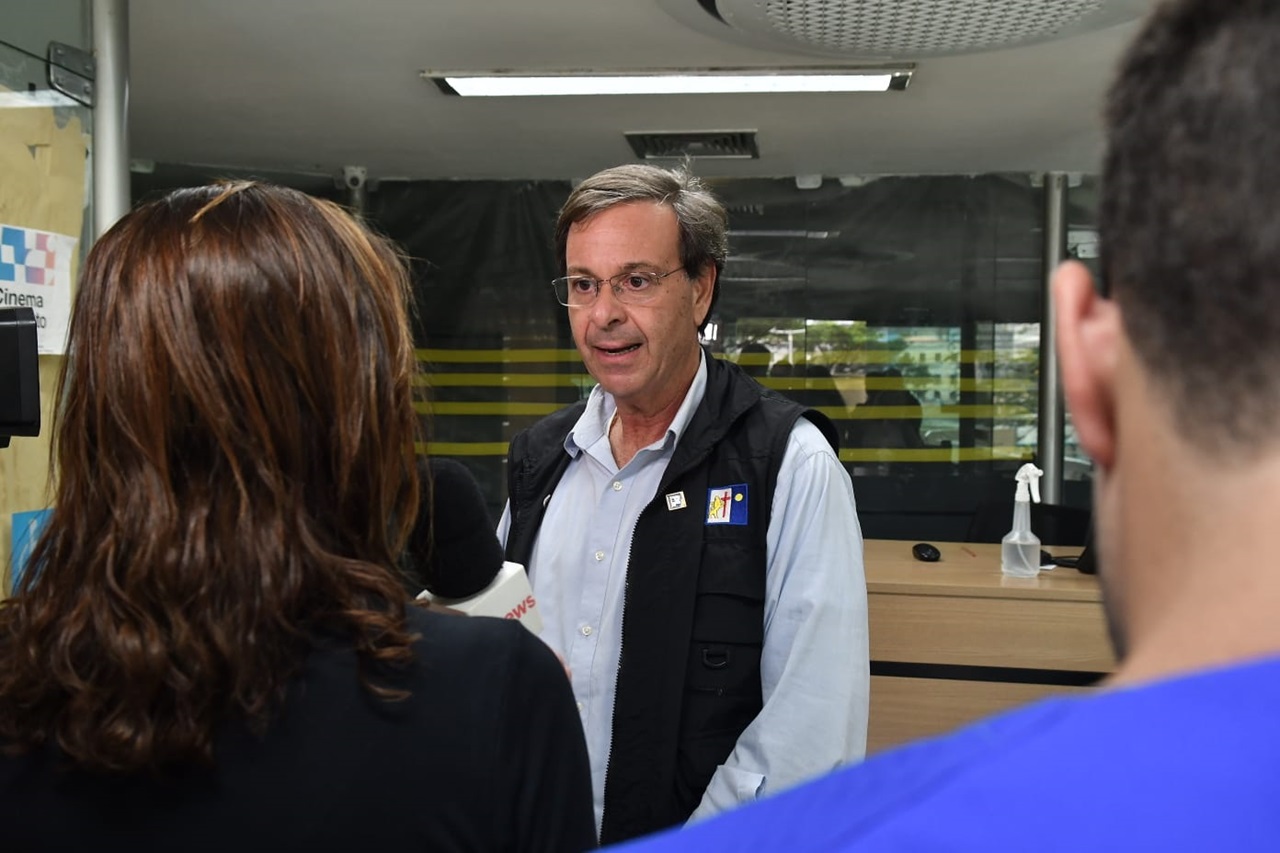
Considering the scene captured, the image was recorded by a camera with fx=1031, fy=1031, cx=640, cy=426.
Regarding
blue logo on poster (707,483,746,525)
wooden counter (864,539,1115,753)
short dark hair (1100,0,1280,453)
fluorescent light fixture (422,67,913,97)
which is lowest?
wooden counter (864,539,1115,753)

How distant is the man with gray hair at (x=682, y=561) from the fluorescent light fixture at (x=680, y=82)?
1.94 m

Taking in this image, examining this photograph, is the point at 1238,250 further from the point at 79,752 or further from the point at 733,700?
the point at 733,700

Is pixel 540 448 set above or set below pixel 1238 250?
below

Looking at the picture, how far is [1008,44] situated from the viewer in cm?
286

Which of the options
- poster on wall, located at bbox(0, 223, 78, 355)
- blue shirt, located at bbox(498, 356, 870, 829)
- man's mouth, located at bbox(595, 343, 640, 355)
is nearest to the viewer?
blue shirt, located at bbox(498, 356, 870, 829)

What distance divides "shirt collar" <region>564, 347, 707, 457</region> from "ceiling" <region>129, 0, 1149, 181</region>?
1.50 m

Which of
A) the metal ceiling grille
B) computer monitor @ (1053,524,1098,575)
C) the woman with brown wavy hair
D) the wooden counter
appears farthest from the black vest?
computer monitor @ (1053,524,1098,575)

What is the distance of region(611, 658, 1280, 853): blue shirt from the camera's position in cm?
28

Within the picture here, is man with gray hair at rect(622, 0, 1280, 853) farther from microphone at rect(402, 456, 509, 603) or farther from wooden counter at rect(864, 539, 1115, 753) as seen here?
wooden counter at rect(864, 539, 1115, 753)

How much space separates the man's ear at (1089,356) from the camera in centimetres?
43

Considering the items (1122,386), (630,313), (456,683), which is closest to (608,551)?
(630,313)

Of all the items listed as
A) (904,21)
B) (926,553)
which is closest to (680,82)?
(904,21)

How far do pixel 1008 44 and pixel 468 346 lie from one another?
3336 mm

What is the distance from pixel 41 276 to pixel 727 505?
121 cm
